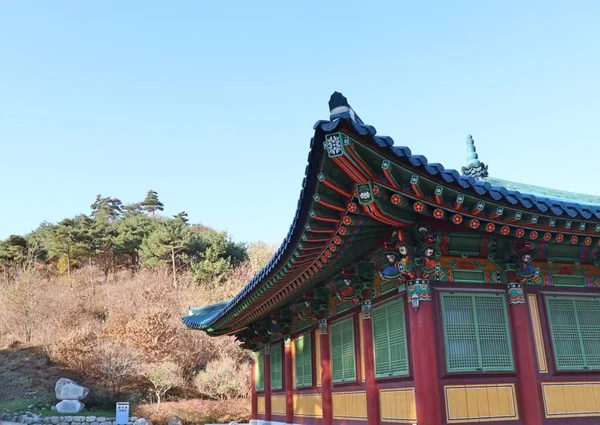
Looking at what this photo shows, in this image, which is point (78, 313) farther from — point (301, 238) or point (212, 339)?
point (301, 238)

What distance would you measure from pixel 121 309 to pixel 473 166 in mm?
30755

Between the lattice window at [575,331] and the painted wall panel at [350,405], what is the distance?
9.39 ft

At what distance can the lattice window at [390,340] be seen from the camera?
23.6ft

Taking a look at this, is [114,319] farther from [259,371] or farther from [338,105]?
[338,105]

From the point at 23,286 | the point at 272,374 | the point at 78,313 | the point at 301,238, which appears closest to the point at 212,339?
the point at 78,313

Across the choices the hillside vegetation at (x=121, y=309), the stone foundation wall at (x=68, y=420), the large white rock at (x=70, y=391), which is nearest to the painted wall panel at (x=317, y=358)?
the stone foundation wall at (x=68, y=420)

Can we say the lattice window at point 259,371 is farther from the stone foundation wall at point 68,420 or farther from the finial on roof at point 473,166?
the stone foundation wall at point 68,420

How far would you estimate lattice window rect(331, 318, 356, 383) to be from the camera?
902 cm

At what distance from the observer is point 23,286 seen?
122 feet

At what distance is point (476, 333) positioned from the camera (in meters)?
6.96

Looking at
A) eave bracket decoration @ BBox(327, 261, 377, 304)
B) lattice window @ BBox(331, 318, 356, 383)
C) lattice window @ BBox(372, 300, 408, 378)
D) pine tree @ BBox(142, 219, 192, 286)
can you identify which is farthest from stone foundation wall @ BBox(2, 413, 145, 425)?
lattice window @ BBox(372, 300, 408, 378)

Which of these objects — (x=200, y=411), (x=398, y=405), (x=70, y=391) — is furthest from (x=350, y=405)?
(x=70, y=391)

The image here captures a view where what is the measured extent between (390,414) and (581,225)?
3444mm

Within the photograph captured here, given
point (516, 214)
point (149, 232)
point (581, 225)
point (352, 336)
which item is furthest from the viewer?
point (149, 232)
